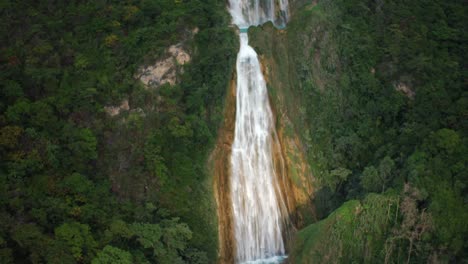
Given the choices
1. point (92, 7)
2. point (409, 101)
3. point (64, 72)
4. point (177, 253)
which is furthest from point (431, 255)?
point (92, 7)

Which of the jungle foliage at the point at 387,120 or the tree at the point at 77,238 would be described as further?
the jungle foliage at the point at 387,120

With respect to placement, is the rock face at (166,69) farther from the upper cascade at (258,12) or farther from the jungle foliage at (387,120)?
the jungle foliage at (387,120)

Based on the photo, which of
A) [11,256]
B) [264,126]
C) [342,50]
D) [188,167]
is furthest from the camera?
[342,50]

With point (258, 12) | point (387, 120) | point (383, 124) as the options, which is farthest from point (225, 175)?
point (258, 12)

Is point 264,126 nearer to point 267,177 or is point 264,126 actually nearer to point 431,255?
point 267,177

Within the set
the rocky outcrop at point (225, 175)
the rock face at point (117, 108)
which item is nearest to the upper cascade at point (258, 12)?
the rocky outcrop at point (225, 175)

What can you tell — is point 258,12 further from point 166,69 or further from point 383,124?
point 383,124
